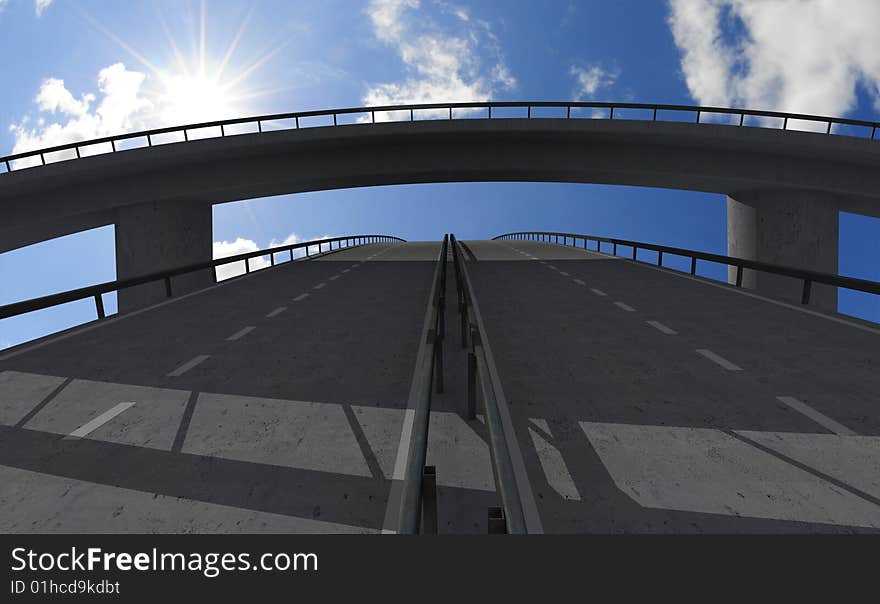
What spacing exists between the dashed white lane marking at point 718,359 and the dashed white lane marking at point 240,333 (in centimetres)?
892

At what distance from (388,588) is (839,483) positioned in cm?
432

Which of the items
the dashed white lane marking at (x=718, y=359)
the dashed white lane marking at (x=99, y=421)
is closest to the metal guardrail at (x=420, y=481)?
the dashed white lane marking at (x=99, y=421)

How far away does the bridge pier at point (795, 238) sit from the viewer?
2808 centimetres

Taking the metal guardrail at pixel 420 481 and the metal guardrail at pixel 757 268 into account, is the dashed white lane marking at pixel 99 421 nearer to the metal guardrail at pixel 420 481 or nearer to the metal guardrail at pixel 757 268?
the metal guardrail at pixel 420 481

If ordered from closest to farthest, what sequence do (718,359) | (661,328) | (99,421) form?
(99,421) < (718,359) < (661,328)

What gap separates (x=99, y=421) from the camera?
637 centimetres

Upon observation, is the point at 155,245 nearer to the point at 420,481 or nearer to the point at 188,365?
the point at 188,365

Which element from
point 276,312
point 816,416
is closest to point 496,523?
point 816,416

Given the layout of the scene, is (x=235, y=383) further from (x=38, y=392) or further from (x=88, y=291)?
(x=88, y=291)

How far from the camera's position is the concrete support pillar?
1095 inches

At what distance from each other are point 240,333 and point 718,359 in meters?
9.32

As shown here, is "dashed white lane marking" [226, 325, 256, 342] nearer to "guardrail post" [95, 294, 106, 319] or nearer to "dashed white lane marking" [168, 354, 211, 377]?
"dashed white lane marking" [168, 354, 211, 377]

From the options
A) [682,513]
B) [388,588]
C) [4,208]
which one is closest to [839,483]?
[682,513]

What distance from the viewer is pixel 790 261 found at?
91.5 feet
